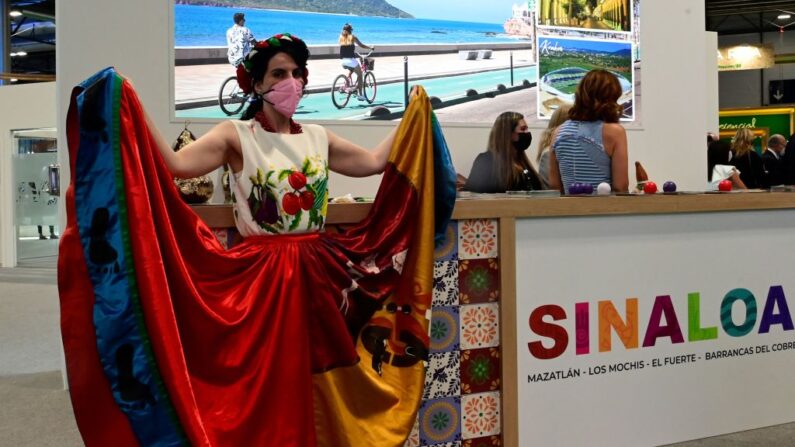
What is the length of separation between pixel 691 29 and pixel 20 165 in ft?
30.9

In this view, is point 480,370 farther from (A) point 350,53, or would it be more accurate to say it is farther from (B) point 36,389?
(A) point 350,53

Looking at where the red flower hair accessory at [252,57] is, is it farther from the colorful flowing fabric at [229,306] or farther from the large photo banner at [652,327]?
the large photo banner at [652,327]

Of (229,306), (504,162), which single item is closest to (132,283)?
(229,306)

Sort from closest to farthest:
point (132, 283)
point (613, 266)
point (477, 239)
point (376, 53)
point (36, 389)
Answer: point (132, 283) → point (477, 239) → point (613, 266) → point (36, 389) → point (376, 53)

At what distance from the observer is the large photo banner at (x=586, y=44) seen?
6.67 meters

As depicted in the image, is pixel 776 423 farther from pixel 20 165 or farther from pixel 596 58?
pixel 20 165

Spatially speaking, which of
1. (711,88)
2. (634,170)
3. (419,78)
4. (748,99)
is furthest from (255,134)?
(748,99)

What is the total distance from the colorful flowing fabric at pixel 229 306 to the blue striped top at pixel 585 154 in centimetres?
111

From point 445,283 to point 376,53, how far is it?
3.37 m

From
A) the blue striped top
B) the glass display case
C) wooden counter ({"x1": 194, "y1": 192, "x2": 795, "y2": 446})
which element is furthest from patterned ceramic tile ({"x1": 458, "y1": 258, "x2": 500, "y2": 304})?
the glass display case

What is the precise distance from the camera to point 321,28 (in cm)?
584

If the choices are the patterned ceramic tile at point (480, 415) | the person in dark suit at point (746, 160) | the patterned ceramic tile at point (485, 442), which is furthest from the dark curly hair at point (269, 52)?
the person in dark suit at point (746, 160)

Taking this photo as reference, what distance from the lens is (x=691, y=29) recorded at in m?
6.80

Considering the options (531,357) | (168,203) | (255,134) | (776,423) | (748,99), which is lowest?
(776,423)
